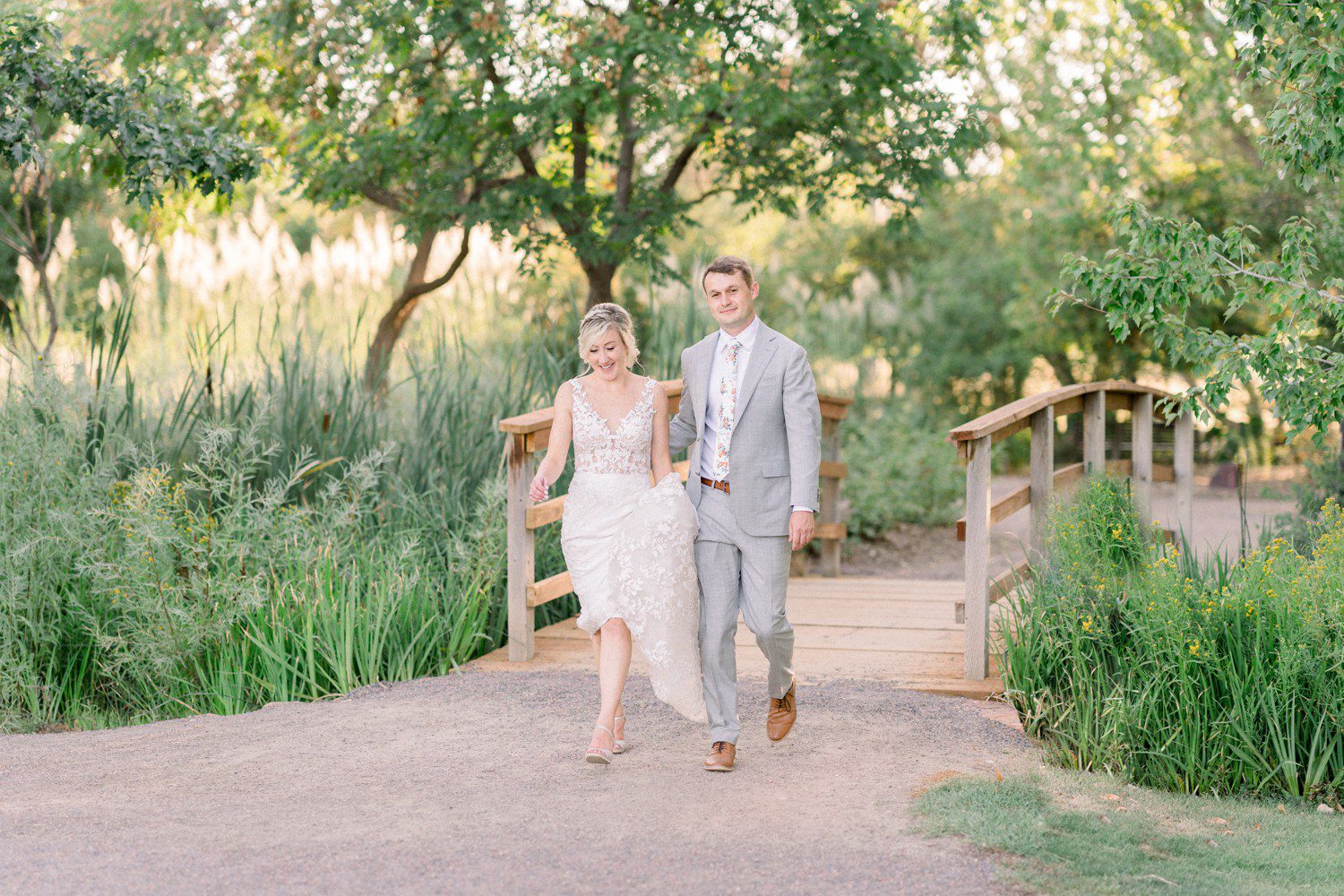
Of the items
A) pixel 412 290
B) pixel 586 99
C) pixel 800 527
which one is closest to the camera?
pixel 800 527

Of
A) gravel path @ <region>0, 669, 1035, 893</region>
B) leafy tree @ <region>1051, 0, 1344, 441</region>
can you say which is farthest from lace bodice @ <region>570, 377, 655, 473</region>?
leafy tree @ <region>1051, 0, 1344, 441</region>

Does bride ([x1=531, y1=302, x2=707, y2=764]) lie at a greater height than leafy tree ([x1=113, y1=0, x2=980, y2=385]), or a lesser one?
lesser

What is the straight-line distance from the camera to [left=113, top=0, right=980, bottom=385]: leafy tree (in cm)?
815

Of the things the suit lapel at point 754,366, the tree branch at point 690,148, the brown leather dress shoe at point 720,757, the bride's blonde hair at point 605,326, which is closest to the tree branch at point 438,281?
the tree branch at point 690,148

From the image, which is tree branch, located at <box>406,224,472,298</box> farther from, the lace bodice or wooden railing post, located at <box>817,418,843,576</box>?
the lace bodice

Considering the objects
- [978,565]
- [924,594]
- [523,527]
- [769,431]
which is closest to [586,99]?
[523,527]

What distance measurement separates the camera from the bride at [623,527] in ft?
14.4

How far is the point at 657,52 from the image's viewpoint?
7.71 m

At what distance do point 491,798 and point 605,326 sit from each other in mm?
1499

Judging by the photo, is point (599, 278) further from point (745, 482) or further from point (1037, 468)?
point (745, 482)

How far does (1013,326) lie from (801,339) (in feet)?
18.3

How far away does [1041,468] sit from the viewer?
6.64 meters

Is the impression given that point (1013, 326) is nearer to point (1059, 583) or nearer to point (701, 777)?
point (1059, 583)

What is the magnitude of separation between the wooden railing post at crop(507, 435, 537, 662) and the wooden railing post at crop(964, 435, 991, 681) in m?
1.90
